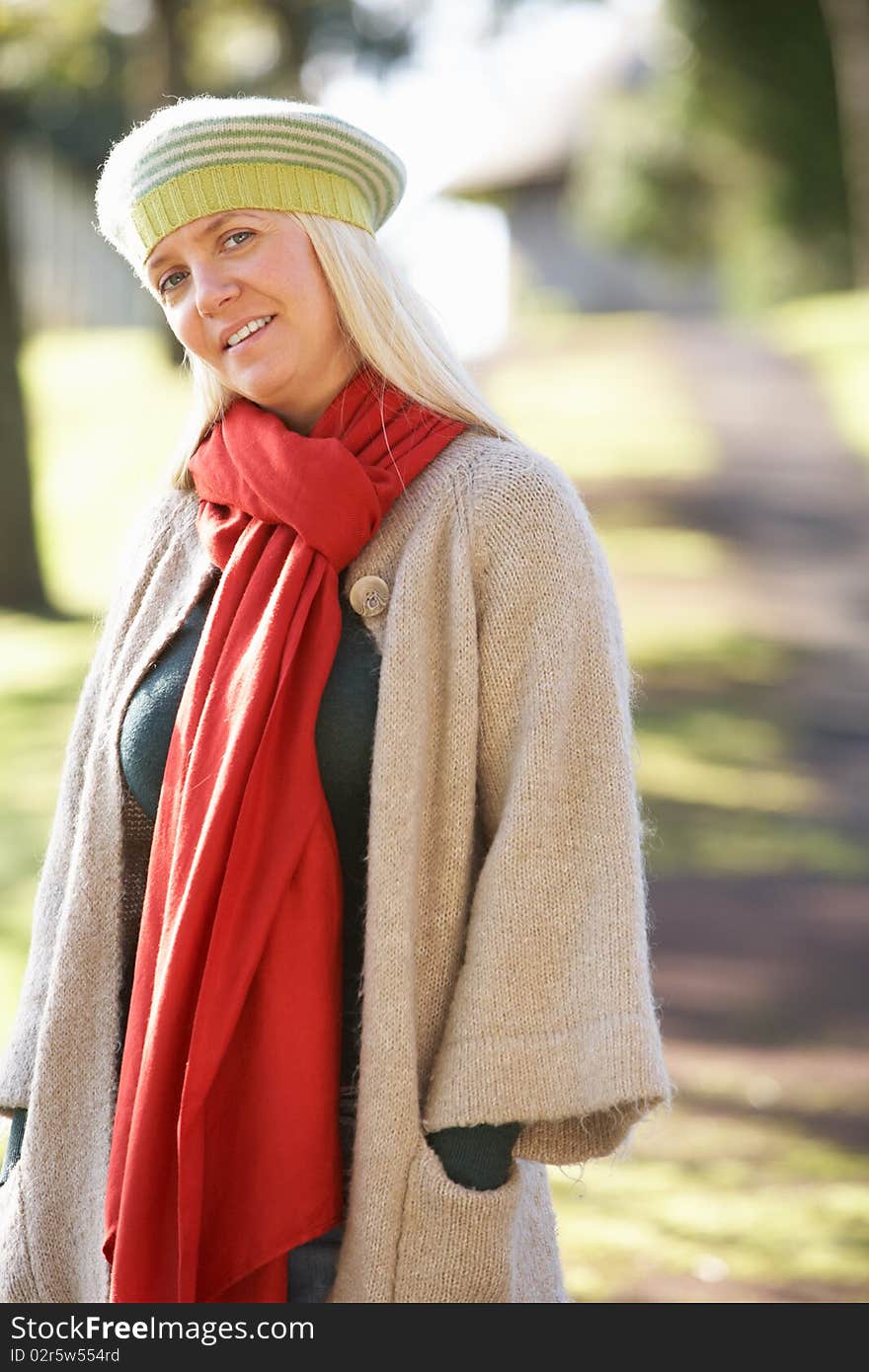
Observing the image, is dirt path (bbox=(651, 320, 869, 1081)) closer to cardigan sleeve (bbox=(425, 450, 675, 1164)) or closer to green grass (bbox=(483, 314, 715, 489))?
green grass (bbox=(483, 314, 715, 489))

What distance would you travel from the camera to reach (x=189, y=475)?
9.27 feet

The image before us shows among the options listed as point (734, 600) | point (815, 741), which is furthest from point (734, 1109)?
point (734, 600)

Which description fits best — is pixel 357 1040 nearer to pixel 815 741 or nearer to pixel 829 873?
pixel 829 873

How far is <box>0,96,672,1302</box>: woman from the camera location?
2.31m

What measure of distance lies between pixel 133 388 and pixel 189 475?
1851 cm

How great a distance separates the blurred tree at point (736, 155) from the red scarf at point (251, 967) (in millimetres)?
26582

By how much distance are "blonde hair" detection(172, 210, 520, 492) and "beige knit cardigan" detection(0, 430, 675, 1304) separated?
76 millimetres

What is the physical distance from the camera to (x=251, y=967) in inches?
92.1

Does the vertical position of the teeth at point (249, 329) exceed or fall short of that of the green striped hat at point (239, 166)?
it falls short

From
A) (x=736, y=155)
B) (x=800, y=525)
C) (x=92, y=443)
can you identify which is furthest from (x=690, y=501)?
(x=736, y=155)

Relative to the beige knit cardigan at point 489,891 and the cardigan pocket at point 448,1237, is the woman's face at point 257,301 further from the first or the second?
the cardigan pocket at point 448,1237

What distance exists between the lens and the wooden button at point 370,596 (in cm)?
245

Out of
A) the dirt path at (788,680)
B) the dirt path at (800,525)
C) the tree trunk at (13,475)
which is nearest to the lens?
the dirt path at (788,680)

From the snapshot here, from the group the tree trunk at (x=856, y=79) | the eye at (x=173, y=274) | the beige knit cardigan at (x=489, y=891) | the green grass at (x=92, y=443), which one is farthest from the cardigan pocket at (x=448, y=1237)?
the tree trunk at (x=856, y=79)
